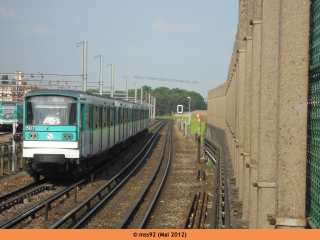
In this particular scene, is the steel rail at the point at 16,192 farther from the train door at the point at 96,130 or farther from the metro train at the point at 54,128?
the train door at the point at 96,130

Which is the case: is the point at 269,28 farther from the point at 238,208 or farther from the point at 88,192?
the point at 88,192

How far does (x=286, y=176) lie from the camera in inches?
139

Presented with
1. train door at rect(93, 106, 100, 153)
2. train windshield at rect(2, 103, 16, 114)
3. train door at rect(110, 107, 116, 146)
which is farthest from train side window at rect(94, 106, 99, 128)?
train windshield at rect(2, 103, 16, 114)

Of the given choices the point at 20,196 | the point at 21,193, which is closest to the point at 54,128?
the point at 21,193

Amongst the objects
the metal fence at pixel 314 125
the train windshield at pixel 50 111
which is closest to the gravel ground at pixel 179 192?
the train windshield at pixel 50 111

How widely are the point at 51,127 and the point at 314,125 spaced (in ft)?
35.3

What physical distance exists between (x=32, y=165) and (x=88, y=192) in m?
2.01

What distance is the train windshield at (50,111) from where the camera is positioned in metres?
13.1

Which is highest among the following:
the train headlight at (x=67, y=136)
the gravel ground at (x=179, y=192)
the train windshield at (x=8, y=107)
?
the train windshield at (x=8, y=107)

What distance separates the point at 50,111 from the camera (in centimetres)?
1312

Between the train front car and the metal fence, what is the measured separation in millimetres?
10305

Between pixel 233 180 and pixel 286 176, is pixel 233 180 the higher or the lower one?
the lower one

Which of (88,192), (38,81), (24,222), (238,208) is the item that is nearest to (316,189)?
(238,208)

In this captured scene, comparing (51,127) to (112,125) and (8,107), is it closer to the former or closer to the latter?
(112,125)
